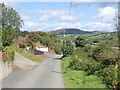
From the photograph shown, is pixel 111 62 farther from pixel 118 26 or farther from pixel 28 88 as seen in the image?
pixel 28 88

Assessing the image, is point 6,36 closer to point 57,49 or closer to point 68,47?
point 68,47

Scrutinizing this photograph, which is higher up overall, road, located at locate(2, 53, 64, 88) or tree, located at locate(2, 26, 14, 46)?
tree, located at locate(2, 26, 14, 46)

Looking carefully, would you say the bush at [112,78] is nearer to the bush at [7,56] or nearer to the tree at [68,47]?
the bush at [7,56]

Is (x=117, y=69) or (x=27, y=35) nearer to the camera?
(x=117, y=69)

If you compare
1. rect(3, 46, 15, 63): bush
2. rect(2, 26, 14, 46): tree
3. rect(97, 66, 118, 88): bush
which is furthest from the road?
rect(2, 26, 14, 46): tree

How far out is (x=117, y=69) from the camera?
73.4ft

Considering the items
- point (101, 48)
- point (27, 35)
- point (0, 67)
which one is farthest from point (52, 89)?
point (27, 35)

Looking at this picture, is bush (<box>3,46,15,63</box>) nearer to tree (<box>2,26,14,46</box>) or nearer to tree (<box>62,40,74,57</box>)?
tree (<box>2,26,14,46</box>)

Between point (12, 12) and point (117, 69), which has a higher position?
point (12, 12)

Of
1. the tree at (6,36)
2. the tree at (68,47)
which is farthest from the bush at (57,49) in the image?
the tree at (6,36)

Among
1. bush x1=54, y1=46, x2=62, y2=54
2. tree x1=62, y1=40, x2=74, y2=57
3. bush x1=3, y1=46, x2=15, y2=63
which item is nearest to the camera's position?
bush x1=3, y1=46, x2=15, y2=63

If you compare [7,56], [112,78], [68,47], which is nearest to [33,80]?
[112,78]

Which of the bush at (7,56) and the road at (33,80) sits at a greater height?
the bush at (7,56)

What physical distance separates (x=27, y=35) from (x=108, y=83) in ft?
332
